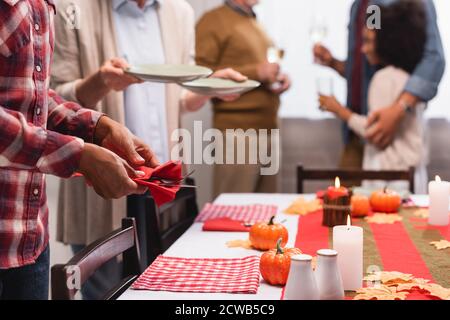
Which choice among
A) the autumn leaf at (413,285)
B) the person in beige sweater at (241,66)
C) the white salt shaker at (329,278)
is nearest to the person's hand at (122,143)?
the white salt shaker at (329,278)

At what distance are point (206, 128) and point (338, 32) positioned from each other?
2.89 ft

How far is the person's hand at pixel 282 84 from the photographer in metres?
3.20

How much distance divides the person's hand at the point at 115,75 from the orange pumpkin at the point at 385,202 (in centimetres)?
76

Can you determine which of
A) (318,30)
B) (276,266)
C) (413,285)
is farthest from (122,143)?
(318,30)

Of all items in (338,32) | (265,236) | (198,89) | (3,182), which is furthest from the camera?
(338,32)

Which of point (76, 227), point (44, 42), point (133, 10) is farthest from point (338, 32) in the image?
point (44, 42)

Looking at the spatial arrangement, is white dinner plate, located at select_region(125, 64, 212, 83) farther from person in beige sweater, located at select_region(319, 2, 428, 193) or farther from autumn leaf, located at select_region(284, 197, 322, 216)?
person in beige sweater, located at select_region(319, 2, 428, 193)

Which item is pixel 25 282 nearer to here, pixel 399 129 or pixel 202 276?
pixel 202 276

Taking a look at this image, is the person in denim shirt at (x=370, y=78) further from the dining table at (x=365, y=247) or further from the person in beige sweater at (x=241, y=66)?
the dining table at (x=365, y=247)

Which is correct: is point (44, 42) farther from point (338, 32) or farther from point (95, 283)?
point (338, 32)

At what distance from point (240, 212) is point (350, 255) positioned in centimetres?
80

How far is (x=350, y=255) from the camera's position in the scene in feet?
3.90
